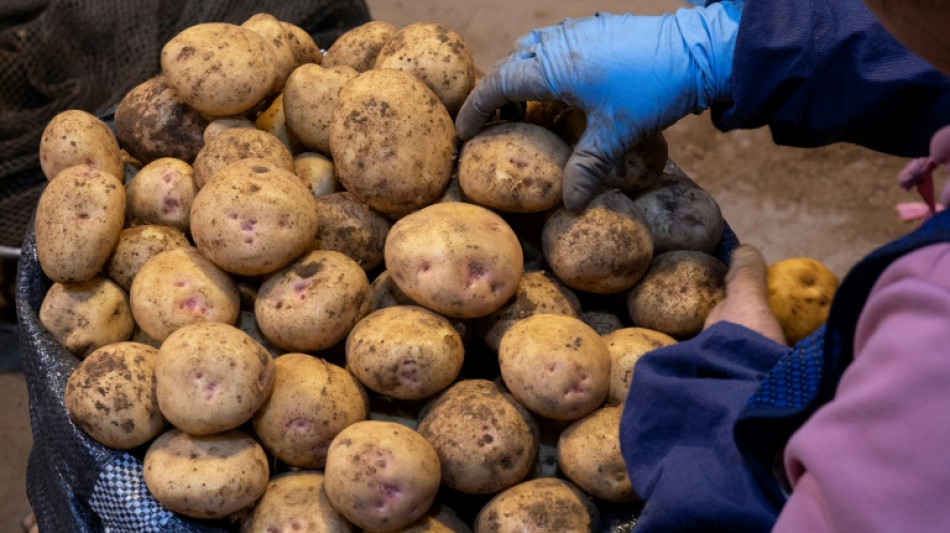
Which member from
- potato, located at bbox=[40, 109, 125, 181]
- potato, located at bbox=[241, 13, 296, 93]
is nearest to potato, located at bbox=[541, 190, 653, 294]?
potato, located at bbox=[241, 13, 296, 93]

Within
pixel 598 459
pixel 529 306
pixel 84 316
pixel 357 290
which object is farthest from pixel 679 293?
pixel 84 316

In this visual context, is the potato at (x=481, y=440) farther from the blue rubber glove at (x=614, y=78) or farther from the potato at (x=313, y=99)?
the potato at (x=313, y=99)

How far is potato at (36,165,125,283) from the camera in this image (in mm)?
1639

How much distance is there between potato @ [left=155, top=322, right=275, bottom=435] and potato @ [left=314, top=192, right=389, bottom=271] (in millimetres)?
340

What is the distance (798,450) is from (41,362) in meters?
1.38

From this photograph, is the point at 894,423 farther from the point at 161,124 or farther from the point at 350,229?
the point at 161,124

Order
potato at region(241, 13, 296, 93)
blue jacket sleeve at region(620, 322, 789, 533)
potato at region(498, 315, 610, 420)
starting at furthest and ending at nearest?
potato at region(241, 13, 296, 93), potato at region(498, 315, 610, 420), blue jacket sleeve at region(620, 322, 789, 533)

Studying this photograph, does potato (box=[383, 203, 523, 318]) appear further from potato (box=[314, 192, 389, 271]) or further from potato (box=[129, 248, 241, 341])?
potato (box=[129, 248, 241, 341])

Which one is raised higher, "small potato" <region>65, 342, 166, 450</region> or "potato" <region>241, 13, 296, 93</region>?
"potato" <region>241, 13, 296, 93</region>

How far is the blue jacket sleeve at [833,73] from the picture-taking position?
159 centimetres

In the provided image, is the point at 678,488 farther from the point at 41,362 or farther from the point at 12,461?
the point at 12,461

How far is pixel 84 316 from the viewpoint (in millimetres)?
1667

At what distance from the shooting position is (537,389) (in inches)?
59.2

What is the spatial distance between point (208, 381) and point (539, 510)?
562 mm
